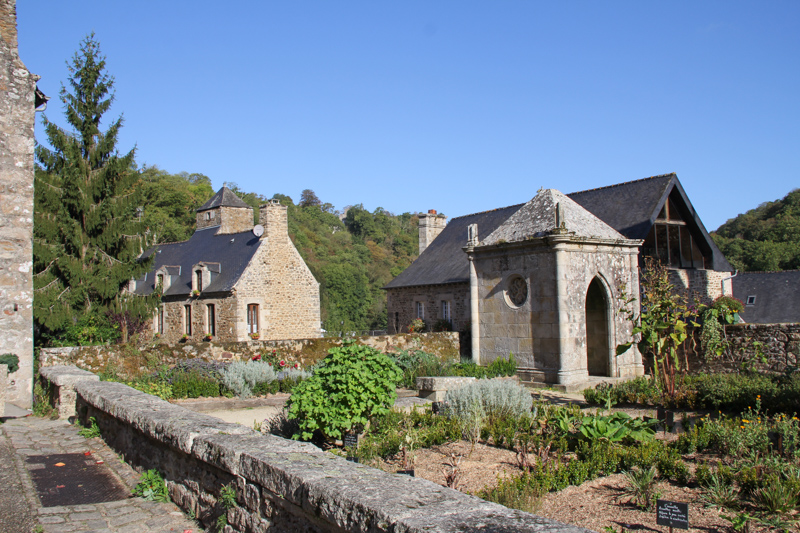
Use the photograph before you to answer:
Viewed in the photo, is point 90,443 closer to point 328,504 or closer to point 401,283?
point 328,504

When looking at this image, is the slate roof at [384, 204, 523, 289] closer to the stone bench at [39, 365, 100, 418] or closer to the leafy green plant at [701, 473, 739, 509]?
the stone bench at [39, 365, 100, 418]

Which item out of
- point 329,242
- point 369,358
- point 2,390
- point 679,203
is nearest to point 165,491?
point 369,358

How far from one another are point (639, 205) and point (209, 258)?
1918cm

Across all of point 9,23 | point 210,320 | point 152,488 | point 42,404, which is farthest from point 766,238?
point 152,488

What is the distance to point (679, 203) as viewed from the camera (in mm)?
19234

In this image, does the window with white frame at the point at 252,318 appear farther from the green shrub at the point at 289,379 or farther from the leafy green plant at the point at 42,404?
the leafy green plant at the point at 42,404

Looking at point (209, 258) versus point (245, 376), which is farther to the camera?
point (209, 258)

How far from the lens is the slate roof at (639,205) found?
1803 centimetres

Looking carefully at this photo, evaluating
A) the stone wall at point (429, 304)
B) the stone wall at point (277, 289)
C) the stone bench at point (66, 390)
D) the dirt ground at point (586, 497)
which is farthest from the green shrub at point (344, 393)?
the stone wall at point (277, 289)

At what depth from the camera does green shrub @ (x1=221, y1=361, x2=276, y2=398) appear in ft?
34.4

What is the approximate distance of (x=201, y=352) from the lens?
1198 cm

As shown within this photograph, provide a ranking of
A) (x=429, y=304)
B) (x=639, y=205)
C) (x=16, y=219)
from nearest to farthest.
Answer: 1. (x=16, y=219)
2. (x=639, y=205)
3. (x=429, y=304)

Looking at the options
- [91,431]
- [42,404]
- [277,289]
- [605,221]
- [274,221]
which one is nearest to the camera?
[91,431]

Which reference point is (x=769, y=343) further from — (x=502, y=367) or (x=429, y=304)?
(x=429, y=304)
